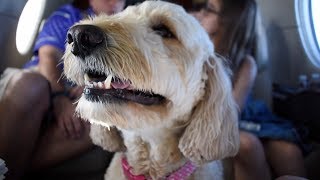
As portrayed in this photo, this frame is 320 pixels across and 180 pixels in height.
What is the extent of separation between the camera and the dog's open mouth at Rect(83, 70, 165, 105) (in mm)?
851

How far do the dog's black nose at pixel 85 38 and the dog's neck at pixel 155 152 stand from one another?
33cm

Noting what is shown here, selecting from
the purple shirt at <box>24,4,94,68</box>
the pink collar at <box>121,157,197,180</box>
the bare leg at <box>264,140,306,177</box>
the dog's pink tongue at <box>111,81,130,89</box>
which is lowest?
the bare leg at <box>264,140,306,177</box>

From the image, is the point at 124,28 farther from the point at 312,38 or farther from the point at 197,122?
the point at 312,38

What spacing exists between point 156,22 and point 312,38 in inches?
19.5

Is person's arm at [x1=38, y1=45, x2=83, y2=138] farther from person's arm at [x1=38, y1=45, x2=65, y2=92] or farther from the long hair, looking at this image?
the long hair

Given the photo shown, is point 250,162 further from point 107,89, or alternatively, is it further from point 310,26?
point 107,89

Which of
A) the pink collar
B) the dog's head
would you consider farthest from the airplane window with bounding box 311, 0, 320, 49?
the pink collar

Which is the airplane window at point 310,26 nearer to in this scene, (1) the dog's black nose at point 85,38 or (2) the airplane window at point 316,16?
(2) the airplane window at point 316,16

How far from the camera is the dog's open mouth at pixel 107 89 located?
2.79 ft

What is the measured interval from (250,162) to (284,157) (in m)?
0.16

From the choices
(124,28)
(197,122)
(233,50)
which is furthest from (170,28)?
(233,50)

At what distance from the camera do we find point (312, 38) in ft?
3.73

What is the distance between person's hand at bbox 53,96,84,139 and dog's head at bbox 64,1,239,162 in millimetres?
404

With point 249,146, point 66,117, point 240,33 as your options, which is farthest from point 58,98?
point 240,33
